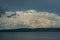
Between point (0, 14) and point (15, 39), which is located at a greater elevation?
point (0, 14)

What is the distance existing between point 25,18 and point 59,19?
1.40m

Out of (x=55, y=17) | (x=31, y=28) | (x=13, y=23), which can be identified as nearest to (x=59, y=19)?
(x=55, y=17)

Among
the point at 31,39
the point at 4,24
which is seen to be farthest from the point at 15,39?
the point at 4,24

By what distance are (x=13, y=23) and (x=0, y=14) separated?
0.74 m

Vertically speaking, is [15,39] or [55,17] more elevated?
[55,17]

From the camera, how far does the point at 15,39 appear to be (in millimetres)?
8680

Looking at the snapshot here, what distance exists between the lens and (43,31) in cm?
1080

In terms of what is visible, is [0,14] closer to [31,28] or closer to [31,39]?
[31,28]

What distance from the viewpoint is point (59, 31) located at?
35.6 ft

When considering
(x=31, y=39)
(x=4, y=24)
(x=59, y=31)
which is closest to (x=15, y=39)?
(x=31, y=39)

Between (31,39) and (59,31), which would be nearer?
(31,39)

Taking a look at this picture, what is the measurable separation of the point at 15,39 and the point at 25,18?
227 centimetres

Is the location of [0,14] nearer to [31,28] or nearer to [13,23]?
[13,23]

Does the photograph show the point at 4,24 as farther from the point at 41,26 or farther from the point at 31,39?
the point at 31,39
